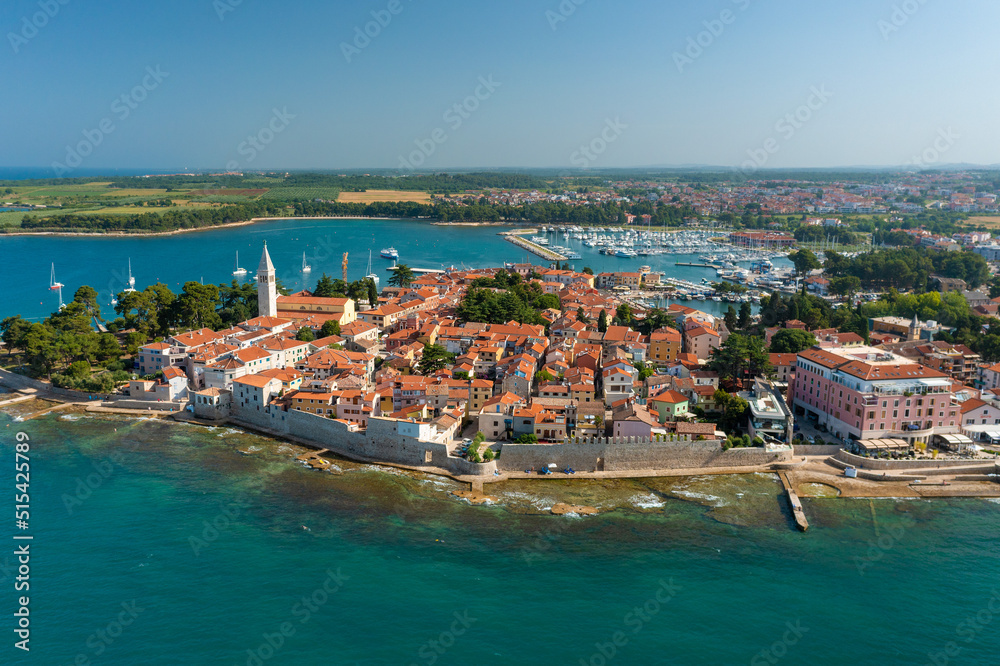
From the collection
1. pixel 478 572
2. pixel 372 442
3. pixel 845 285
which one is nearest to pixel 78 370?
pixel 372 442

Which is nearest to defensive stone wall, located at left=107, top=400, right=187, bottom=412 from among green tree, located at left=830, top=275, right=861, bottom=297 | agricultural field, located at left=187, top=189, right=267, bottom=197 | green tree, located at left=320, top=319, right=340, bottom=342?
green tree, located at left=320, top=319, right=340, bottom=342

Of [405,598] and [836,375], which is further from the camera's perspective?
[836,375]

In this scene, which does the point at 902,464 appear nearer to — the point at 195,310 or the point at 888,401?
the point at 888,401

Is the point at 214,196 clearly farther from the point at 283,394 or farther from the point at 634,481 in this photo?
the point at 634,481

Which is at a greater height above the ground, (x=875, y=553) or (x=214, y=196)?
(x=214, y=196)

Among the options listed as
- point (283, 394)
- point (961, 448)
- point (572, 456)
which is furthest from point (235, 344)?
point (961, 448)

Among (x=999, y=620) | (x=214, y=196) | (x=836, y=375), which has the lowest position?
(x=999, y=620)
